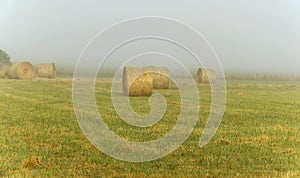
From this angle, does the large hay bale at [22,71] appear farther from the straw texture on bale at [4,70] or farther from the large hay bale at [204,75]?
the large hay bale at [204,75]

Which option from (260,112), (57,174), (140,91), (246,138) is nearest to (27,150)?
(57,174)

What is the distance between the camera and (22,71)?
48062mm

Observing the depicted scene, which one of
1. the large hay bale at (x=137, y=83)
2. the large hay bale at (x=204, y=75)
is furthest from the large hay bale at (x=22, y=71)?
the large hay bale at (x=137, y=83)

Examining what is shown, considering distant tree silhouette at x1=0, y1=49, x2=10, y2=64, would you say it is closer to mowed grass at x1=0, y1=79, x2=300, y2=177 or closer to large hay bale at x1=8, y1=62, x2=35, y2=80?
large hay bale at x1=8, y1=62, x2=35, y2=80

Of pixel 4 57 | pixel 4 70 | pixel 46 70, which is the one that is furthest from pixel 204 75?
pixel 4 57

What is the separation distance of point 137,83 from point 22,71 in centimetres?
2455

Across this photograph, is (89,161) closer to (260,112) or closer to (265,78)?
(260,112)

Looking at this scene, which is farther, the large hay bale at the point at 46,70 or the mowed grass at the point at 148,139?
the large hay bale at the point at 46,70

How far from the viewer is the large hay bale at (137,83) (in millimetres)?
27891

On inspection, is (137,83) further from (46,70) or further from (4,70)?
(4,70)

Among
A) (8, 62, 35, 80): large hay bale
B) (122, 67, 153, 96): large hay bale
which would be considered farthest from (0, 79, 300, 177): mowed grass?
(8, 62, 35, 80): large hay bale

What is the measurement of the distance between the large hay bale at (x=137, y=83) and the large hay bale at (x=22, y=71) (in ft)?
77.0

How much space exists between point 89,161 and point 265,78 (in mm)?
72254

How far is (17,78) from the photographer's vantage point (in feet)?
160
